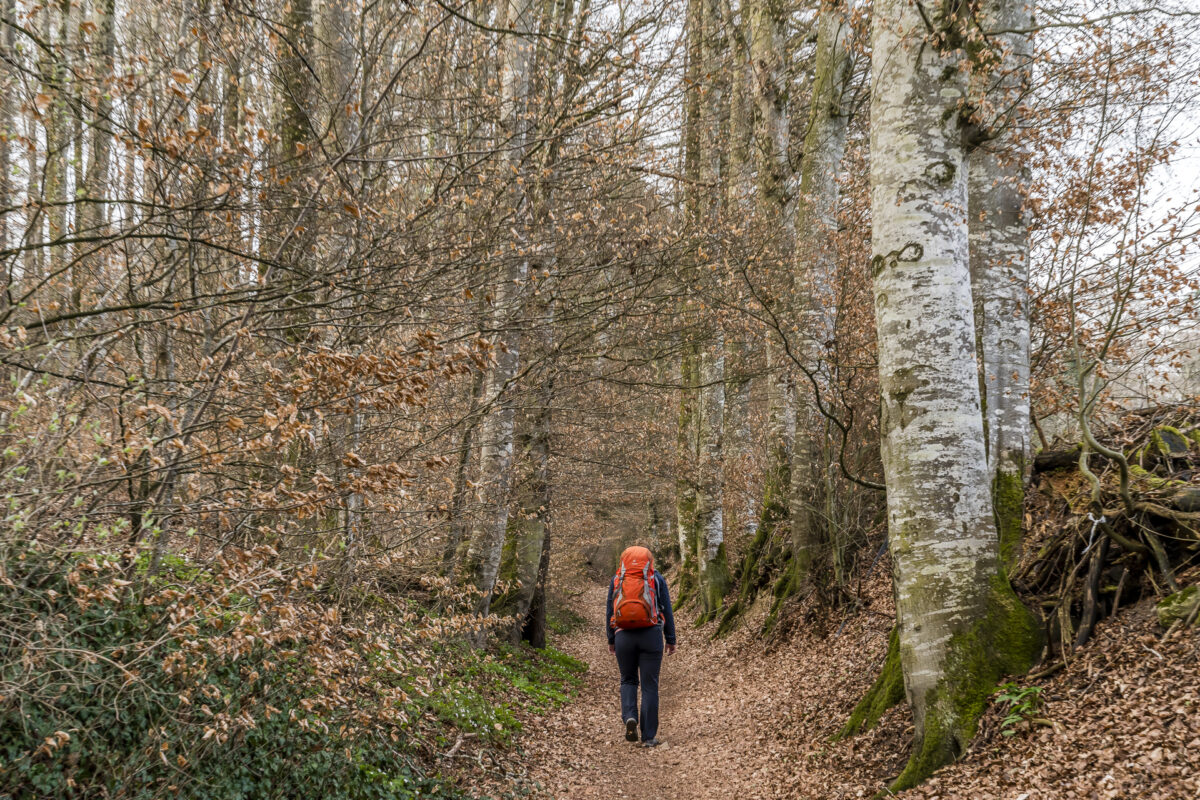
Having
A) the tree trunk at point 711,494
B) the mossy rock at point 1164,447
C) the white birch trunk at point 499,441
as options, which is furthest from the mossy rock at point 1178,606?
the tree trunk at point 711,494

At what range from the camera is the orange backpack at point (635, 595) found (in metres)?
7.85

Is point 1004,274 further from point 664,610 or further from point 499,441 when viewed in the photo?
point 499,441

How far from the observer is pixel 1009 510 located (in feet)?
18.6

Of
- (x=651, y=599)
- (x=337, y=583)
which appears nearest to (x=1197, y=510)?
(x=651, y=599)

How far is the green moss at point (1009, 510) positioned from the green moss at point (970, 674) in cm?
97

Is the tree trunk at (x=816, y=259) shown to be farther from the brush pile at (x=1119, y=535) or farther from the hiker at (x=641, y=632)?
the brush pile at (x=1119, y=535)

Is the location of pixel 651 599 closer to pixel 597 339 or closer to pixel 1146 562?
pixel 597 339

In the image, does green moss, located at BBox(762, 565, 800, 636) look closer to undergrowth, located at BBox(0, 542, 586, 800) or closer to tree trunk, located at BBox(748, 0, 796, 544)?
tree trunk, located at BBox(748, 0, 796, 544)

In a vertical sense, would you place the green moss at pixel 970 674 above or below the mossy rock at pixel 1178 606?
below

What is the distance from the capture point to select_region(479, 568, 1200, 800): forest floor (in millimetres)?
3617

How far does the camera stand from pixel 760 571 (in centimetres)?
1330

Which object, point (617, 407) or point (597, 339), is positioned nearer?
point (597, 339)

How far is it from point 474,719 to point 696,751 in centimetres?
243

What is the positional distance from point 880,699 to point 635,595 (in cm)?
283
